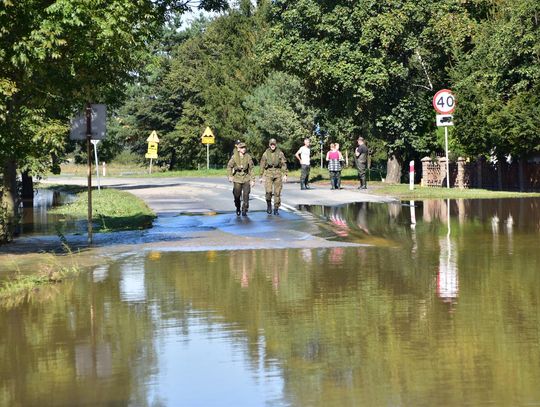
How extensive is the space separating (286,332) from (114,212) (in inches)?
798

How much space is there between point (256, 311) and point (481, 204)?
20040 millimetres

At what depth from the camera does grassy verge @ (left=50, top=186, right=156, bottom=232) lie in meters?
23.6

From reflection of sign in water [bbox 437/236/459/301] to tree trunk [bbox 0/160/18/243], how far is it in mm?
7594

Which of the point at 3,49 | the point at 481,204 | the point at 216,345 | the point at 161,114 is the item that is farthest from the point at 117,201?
the point at 161,114

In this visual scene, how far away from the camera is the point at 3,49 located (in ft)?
50.9

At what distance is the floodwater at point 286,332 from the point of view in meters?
7.25

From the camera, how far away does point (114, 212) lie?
29.2 metres

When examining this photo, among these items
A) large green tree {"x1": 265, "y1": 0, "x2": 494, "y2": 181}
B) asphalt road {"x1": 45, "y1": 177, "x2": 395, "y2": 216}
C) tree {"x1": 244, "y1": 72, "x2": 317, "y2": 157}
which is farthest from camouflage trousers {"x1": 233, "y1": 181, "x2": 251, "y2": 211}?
tree {"x1": 244, "y1": 72, "x2": 317, "y2": 157}

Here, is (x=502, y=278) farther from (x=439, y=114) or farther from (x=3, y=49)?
(x=439, y=114)

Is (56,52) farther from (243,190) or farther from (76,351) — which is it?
(243,190)

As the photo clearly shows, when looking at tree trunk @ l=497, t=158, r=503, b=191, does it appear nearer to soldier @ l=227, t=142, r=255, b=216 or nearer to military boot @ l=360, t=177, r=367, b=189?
military boot @ l=360, t=177, r=367, b=189

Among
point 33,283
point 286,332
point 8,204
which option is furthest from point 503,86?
point 286,332

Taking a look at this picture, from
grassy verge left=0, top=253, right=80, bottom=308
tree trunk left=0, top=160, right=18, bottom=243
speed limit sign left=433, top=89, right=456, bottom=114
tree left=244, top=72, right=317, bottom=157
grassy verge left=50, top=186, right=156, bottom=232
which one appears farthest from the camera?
tree left=244, top=72, right=317, bottom=157

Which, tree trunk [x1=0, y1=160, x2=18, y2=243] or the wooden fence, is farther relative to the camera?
the wooden fence
